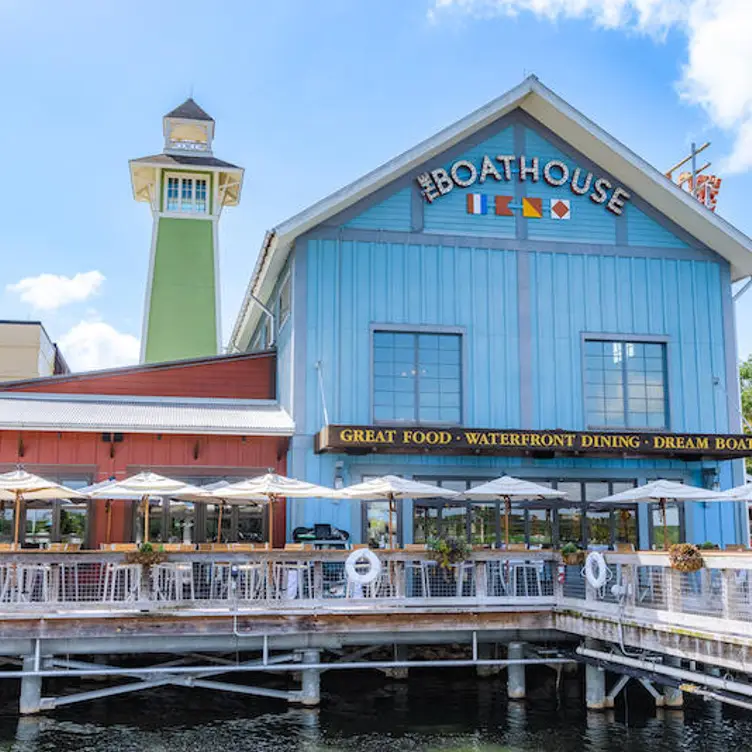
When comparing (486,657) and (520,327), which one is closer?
(486,657)

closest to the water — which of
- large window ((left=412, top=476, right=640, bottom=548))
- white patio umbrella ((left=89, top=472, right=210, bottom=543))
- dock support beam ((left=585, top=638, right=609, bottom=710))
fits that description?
dock support beam ((left=585, top=638, right=609, bottom=710))

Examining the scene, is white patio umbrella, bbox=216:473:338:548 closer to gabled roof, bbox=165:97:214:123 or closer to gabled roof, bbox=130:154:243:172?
gabled roof, bbox=130:154:243:172

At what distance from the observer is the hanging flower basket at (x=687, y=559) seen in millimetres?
13930

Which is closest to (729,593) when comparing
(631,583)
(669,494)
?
(631,583)

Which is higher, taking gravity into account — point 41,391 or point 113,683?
point 41,391

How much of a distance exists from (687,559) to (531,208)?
1152cm

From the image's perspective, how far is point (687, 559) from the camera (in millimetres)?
13984

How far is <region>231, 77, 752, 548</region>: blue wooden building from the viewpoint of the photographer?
21891 millimetres

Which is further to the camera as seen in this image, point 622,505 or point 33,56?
point 33,56

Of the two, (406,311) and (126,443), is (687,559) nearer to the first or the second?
(406,311)

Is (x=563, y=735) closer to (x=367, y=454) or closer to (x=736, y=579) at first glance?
(x=736, y=579)

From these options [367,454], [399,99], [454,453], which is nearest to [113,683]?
[367,454]

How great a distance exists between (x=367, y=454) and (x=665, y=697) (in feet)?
24.9

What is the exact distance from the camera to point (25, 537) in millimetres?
21609
